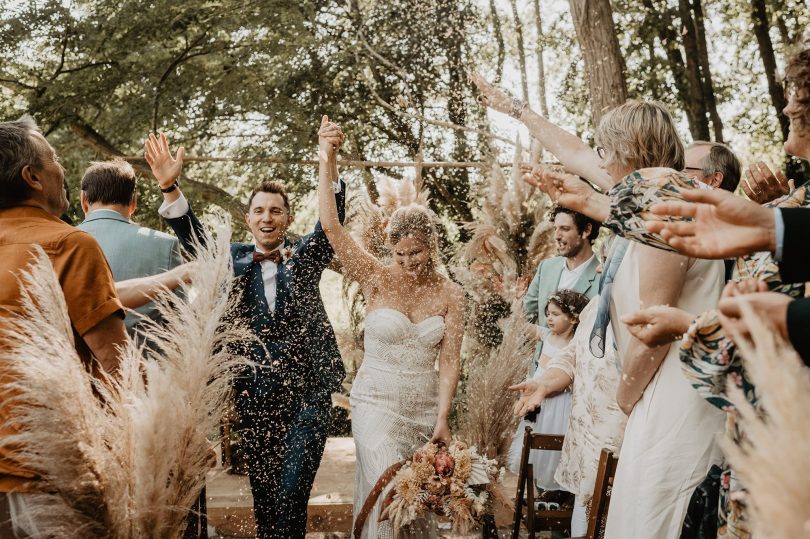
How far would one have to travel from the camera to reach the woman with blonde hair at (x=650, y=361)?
2.14 m

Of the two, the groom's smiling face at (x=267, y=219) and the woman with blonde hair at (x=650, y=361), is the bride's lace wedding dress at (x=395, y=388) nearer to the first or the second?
the groom's smiling face at (x=267, y=219)

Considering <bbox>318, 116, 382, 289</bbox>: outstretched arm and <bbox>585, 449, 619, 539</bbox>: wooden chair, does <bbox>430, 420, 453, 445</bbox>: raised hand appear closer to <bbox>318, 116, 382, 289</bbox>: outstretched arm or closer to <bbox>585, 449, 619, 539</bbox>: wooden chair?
<bbox>318, 116, 382, 289</bbox>: outstretched arm

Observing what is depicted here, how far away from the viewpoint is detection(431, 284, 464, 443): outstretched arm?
4.04 meters

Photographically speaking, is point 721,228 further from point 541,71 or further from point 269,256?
point 541,71

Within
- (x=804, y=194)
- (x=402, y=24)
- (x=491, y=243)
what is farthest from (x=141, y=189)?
(x=804, y=194)

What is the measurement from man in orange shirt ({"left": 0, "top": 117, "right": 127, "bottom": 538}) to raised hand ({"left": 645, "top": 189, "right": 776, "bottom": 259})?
1.27m

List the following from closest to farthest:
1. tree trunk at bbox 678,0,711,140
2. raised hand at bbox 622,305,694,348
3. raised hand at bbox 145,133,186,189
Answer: raised hand at bbox 622,305,694,348 < raised hand at bbox 145,133,186,189 < tree trunk at bbox 678,0,711,140

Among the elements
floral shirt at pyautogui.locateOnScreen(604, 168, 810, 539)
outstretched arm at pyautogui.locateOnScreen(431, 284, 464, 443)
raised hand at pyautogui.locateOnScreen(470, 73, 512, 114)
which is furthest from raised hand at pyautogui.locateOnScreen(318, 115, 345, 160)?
floral shirt at pyautogui.locateOnScreen(604, 168, 810, 539)

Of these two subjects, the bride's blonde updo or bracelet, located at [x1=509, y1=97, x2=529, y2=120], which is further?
the bride's blonde updo

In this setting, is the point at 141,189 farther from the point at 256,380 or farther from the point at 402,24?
the point at 256,380

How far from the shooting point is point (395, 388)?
4.18 metres

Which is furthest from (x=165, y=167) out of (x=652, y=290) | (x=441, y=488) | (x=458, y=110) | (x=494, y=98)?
(x=458, y=110)

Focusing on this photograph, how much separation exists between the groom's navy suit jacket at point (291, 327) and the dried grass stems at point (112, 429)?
2261 millimetres

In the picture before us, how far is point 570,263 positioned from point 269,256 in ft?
6.83
